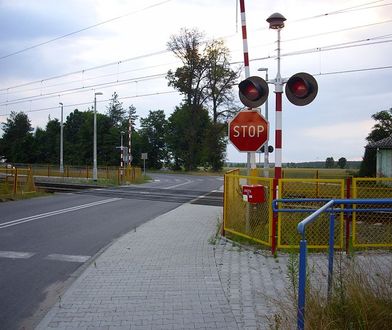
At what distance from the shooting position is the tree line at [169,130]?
65.3 metres

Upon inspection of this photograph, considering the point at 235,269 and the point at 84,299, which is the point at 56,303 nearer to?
the point at 84,299

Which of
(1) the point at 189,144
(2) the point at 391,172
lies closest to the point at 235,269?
(2) the point at 391,172

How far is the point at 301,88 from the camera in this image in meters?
8.50

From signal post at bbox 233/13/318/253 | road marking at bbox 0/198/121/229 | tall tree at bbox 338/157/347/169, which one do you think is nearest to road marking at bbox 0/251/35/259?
road marking at bbox 0/198/121/229

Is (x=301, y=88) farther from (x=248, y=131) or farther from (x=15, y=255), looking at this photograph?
(x=15, y=255)

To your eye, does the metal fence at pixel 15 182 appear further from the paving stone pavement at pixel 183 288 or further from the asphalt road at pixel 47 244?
the paving stone pavement at pixel 183 288

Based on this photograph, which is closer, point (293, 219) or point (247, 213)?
point (293, 219)

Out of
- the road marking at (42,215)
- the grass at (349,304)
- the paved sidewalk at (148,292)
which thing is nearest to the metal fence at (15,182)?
the road marking at (42,215)

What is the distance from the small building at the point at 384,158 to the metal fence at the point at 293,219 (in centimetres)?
2252

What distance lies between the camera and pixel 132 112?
12312 cm

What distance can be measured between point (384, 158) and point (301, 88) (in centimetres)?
2793

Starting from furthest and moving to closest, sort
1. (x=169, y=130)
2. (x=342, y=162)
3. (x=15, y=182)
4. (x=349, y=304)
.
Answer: (x=169, y=130)
(x=342, y=162)
(x=15, y=182)
(x=349, y=304)

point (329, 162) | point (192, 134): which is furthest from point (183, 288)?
point (192, 134)

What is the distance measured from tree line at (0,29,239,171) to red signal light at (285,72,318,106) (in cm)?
5615
